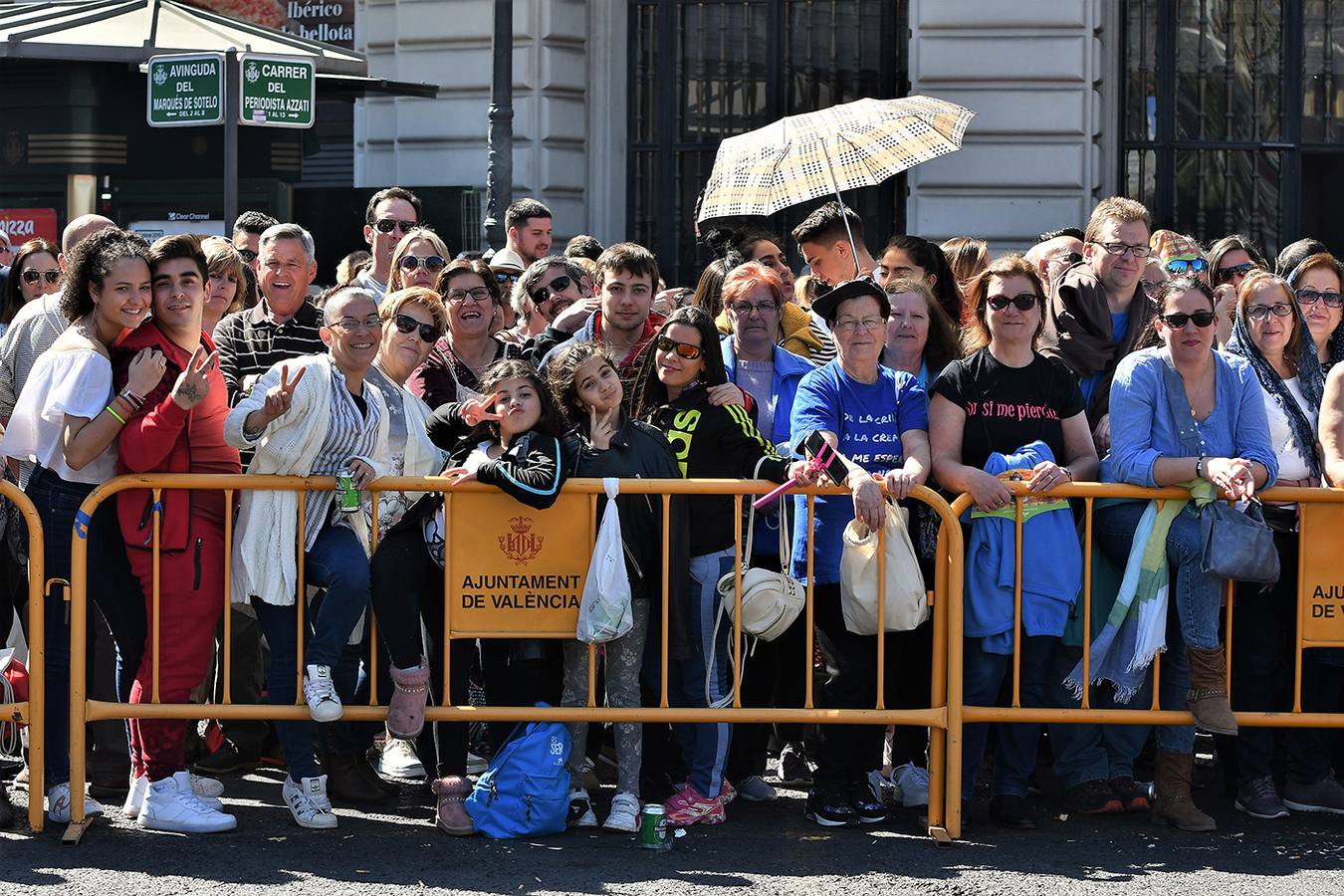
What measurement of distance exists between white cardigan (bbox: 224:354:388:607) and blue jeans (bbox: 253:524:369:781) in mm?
93

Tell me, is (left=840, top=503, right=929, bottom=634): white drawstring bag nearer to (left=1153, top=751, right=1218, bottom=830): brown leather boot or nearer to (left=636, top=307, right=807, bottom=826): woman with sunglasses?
(left=636, top=307, right=807, bottom=826): woman with sunglasses

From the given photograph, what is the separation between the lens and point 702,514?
7.09 metres

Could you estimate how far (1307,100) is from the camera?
16.4m

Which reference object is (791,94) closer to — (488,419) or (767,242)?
(767,242)

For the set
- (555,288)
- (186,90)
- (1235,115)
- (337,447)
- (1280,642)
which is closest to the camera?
(337,447)

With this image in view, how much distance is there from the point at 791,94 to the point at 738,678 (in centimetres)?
1052

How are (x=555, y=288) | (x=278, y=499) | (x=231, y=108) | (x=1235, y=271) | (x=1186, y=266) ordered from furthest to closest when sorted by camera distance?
1. (x=231, y=108)
2. (x=1235, y=271)
3. (x=555, y=288)
4. (x=1186, y=266)
5. (x=278, y=499)

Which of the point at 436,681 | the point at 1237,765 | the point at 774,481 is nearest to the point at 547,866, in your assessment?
the point at 436,681

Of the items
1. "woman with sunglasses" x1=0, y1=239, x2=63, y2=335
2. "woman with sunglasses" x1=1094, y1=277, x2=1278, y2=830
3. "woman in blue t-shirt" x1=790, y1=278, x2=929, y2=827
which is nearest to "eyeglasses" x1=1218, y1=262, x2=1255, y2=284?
"woman with sunglasses" x1=1094, y1=277, x2=1278, y2=830

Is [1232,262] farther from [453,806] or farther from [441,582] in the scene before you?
[453,806]

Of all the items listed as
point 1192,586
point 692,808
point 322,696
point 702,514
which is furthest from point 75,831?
point 1192,586

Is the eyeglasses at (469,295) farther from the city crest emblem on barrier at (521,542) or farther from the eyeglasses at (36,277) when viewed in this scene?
the eyeglasses at (36,277)

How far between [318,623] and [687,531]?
4.42 feet

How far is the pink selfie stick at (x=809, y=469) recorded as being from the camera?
22.2 feet
